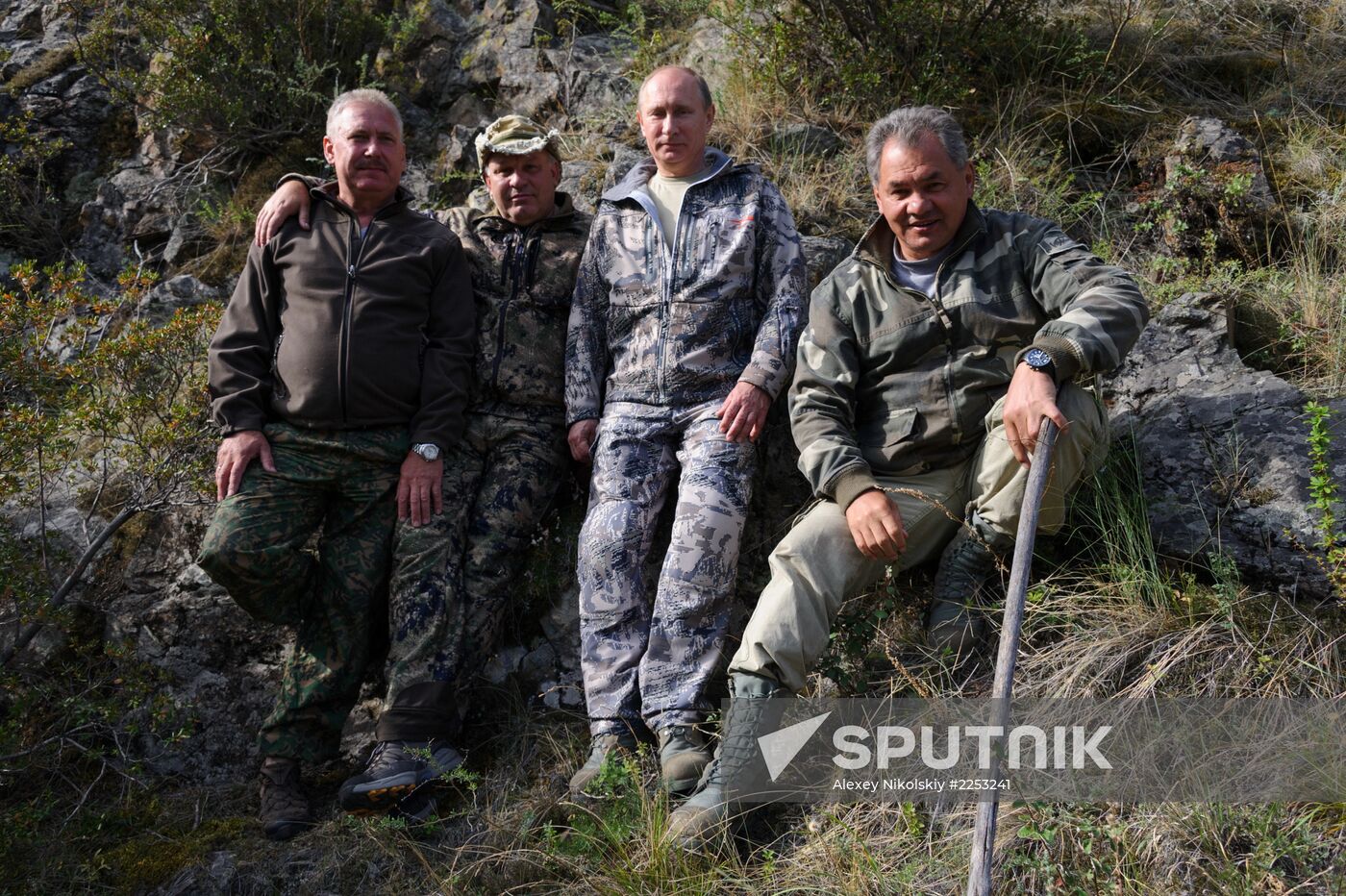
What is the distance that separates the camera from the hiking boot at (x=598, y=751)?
3469mm

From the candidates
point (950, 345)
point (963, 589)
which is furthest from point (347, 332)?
point (963, 589)

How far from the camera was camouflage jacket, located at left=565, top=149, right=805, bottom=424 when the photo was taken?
4.13 meters

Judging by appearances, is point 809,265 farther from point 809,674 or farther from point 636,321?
point 809,674

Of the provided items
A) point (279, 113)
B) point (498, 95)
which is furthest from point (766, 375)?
point (279, 113)

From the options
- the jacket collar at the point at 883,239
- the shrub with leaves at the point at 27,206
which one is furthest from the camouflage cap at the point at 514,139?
the shrub with leaves at the point at 27,206

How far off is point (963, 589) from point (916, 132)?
162 cm

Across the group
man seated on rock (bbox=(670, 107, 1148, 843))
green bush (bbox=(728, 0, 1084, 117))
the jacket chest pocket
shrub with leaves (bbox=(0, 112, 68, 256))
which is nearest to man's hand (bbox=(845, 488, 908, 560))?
man seated on rock (bbox=(670, 107, 1148, 843))

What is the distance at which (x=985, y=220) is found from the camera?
3824mm

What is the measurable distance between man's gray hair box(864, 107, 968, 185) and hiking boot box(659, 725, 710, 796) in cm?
208

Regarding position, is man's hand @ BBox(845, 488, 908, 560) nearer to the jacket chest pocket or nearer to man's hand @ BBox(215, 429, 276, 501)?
the jacket chest pocket

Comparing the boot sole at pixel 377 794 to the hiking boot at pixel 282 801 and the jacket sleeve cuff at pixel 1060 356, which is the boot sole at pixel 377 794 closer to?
the hiking boot at pixel 282 801

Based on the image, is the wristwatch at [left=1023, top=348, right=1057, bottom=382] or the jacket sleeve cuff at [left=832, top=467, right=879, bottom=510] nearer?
the wristwatch at [left=1023, top=348, right=1057, bottom=382]

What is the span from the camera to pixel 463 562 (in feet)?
13.6

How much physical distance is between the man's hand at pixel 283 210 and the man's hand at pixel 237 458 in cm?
85
